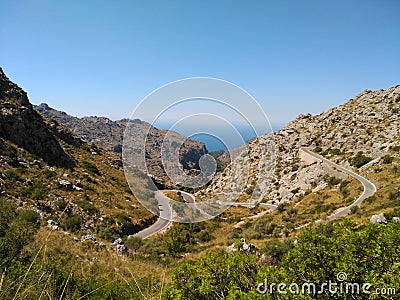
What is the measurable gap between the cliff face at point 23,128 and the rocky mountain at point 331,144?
2731cm

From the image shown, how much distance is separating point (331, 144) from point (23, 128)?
53.2 metres

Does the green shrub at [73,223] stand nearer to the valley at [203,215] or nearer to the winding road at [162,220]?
the valley at [203,215]

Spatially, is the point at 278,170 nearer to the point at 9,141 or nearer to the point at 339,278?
the point at 9,141

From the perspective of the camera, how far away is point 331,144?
5372 cm

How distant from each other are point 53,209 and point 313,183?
3614 centimetres

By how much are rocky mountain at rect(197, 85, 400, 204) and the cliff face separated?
27307 mm

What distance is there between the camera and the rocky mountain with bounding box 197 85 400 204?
41.4m

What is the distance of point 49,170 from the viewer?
25516 millimetres

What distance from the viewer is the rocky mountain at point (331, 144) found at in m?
41.4

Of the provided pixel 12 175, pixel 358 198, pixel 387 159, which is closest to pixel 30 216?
pixel 12 175

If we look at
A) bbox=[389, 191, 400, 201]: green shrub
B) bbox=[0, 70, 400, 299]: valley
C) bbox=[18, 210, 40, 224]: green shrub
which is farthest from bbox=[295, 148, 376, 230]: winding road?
bbox=[18, 210, 40, 224]: green shrub

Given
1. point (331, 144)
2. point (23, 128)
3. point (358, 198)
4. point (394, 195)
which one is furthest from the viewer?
point (331, 144)

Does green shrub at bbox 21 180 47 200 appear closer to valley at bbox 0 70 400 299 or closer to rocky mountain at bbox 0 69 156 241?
rocky mountain at bbox 0 69 156 241

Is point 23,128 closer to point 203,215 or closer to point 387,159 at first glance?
point 203,215
